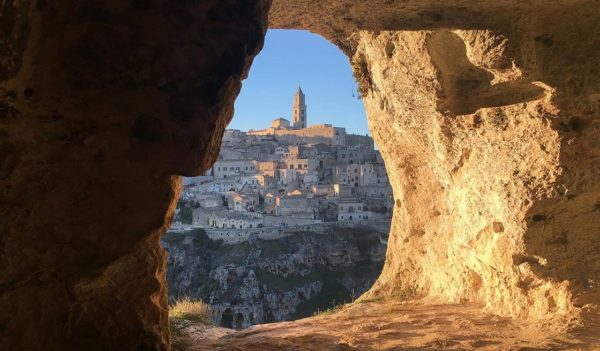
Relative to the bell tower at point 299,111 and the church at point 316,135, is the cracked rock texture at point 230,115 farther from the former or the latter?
the bell tower at point 299,111

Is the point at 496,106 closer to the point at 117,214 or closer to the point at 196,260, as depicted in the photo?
the point at 117,214

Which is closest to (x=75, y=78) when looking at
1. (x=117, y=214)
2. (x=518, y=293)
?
(x=117, y=214)

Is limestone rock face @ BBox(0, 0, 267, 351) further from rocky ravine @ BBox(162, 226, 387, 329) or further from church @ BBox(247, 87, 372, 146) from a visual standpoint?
church @ BBox(247, 87, 372, 146)

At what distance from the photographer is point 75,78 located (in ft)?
10.8

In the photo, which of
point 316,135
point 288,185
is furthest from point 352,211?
point 316,135

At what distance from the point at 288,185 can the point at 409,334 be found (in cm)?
5905

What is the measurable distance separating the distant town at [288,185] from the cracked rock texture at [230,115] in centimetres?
4504

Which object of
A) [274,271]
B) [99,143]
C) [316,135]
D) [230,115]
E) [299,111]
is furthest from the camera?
[299,111]

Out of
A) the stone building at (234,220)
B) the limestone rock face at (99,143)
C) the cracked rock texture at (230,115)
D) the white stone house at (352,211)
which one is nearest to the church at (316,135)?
the white stone house at (352,211)

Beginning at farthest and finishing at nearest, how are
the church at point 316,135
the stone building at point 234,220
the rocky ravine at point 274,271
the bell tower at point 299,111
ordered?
1. the bell tower at point 299,111
2. the church at point 316,135
3. the stone building at point 234,220
4. the rocky ravine at point 274,271

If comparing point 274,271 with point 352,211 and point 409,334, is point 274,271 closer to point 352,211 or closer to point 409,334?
point 352,211

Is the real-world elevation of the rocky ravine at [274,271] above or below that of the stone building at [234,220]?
below

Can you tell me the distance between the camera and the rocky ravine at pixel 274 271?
141 feet

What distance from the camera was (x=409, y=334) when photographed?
19.2 feet
